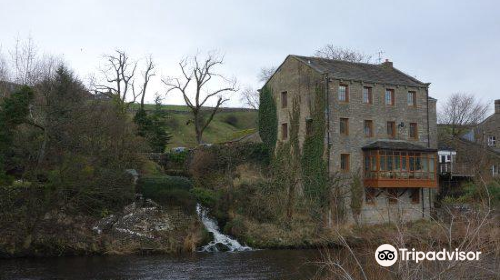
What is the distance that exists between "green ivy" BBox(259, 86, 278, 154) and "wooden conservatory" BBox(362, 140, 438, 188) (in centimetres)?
709

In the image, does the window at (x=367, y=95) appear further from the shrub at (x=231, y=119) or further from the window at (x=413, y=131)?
the shrub at (x=231, y=119)

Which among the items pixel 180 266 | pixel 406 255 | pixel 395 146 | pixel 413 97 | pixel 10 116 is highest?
pixel 413 97

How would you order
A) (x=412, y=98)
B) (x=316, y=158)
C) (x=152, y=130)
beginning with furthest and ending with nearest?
(x=152, y=130), (x=412, y=98), (x=316, y=158)

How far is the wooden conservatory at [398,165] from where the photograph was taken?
37656 millimetres

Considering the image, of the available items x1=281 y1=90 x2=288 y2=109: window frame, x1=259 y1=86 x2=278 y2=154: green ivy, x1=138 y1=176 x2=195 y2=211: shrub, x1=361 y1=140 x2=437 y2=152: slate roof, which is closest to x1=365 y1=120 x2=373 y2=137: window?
x1=361 y1=140 x2=437 y2=152: slate roof

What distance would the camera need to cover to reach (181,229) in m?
32.6

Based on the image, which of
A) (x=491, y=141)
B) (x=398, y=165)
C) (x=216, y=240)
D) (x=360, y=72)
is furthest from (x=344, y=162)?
(x=491, y=141)

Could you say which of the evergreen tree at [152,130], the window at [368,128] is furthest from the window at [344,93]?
the evergreen tree at [152,130]

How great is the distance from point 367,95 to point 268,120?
775 centimetres

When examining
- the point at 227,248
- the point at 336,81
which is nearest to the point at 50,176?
the point at 227,248

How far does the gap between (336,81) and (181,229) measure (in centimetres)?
1498

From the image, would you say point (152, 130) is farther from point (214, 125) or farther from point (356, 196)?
point (214, 125)

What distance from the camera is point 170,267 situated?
80.8ft

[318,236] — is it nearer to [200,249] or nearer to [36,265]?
[200,249]
